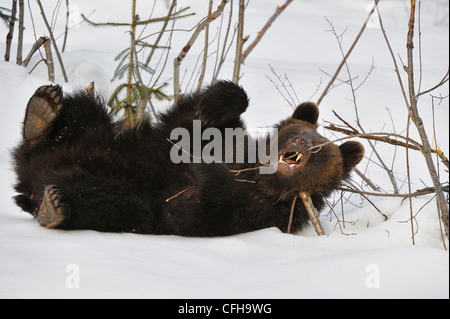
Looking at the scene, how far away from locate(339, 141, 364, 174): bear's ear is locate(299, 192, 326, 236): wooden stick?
0.45 m

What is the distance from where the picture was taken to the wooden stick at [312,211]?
3242 millimetres

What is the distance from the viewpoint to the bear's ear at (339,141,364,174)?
12.1 feet

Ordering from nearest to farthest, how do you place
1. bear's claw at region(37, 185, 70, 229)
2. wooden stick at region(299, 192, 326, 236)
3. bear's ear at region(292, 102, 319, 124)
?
bear's claw at region(37, 185, 70, 229) → wooden stick at region(299, 192, 326, 236) → bear's ear at region(292, 102, 319, 124)

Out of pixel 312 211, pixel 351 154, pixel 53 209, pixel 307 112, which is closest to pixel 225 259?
pixel 312 211

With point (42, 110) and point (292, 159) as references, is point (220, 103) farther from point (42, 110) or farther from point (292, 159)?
point (42, 110)

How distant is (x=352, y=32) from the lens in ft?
32.8

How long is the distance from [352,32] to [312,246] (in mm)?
7989

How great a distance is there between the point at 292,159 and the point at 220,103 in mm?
619

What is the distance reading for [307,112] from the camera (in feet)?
12.9

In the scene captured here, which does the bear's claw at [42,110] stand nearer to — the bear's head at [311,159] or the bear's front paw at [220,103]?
the bear's front paw at [220,103]

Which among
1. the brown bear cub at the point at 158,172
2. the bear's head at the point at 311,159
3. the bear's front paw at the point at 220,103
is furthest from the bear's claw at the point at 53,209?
the bear's head at the point at 311,159

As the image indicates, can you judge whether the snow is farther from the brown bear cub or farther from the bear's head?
the bear's head

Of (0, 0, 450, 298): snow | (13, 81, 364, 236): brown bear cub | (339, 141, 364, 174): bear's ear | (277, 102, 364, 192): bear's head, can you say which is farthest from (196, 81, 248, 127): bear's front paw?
(0, 0, 450, 298): snow
